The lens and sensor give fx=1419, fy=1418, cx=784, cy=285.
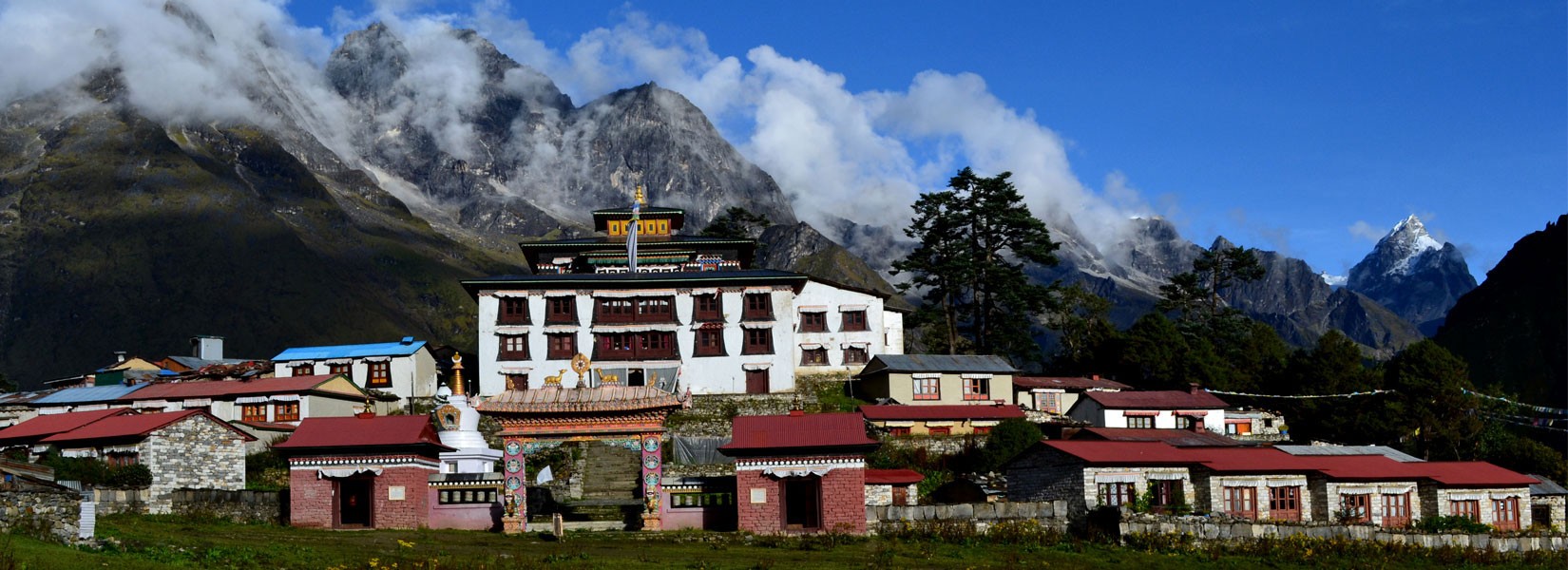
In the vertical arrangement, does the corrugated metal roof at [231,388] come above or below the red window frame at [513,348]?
below

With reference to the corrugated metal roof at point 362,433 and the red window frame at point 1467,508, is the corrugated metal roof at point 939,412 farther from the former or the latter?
the corrugated metal roof at point 362,433

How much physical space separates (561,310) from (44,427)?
24005mm

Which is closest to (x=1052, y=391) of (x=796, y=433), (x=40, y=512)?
(x=796, y=433)

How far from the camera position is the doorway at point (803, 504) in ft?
126

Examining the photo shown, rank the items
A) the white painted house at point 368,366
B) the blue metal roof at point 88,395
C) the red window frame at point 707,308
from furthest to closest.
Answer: the red window frame at point 707,308
the white painted house at point 368,366
the blue metal roof at point 88,395

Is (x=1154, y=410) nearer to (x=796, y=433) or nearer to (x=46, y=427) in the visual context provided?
(x=796, y=433)

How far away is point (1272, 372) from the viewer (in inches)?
2758

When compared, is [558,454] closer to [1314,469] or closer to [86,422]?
[86,422]

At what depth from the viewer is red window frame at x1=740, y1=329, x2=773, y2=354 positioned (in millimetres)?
66938

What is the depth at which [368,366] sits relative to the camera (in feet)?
213

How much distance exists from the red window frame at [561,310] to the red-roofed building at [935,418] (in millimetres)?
15913

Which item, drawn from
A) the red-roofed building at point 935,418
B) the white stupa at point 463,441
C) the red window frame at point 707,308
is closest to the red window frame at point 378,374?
the red window frame at point 707,308

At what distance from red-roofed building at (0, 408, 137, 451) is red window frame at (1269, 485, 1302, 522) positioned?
1527 inches

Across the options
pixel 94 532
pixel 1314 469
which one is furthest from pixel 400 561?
pixel 1314 469
